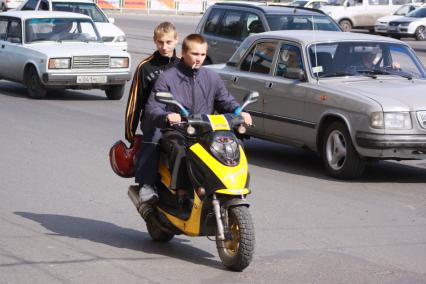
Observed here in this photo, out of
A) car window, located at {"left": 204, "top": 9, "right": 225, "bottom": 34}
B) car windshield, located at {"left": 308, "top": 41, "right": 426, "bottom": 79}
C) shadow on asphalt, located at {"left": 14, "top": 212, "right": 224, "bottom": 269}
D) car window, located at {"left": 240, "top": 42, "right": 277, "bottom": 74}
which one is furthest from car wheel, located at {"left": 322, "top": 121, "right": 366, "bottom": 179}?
car window, located at {"left": 204, "top": 9, "right": 225, "bottom": 34}

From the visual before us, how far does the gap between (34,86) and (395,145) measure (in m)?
9.96

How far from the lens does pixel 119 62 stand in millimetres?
19203

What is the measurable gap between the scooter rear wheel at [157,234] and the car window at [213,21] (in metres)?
12.9

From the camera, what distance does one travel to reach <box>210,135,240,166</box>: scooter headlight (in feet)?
22.2

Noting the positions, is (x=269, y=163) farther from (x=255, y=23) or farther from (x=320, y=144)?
(x=255, y=23)

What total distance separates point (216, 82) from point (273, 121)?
16.3ft

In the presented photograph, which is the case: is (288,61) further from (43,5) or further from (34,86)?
(43,5)

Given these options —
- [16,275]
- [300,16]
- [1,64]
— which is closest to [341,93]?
Result: [16,275]

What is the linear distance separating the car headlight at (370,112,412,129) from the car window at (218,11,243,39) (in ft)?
30.7

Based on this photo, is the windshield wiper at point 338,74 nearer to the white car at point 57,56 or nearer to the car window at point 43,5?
the white car at point 57,56

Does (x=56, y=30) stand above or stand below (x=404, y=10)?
above

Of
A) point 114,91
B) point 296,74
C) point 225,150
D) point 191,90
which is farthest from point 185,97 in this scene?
point 114,91

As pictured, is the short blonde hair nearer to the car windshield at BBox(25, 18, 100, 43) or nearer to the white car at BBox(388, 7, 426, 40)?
the car windshield at BBox(25, 18, 100, 43)

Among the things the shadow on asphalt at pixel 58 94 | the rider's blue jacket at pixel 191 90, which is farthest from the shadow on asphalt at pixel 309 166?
the shadow on asphalt at pixel 58 94
